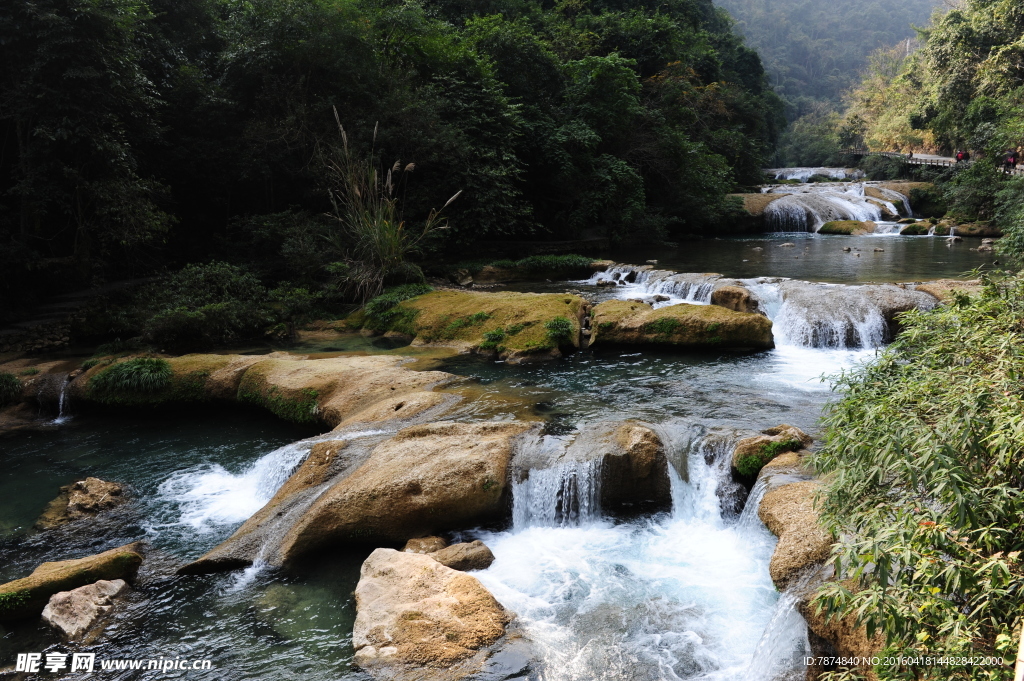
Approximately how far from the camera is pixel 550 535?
588 centimetres

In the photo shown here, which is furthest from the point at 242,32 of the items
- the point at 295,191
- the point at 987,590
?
the point at 987,590

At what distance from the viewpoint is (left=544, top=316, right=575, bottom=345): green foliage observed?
1029 centimetres

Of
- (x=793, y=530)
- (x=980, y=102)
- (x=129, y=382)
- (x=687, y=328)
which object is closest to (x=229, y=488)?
(x=129, y=382)

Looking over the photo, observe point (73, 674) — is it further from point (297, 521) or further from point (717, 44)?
point (717, 44)

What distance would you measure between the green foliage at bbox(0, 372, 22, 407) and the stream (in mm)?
979

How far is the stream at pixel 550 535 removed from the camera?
4.32m

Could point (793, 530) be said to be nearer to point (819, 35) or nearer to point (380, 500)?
point (380, 500)

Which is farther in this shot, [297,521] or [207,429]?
[207,429]

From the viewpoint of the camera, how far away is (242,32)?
50.4ft

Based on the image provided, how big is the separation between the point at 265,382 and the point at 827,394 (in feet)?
24.9

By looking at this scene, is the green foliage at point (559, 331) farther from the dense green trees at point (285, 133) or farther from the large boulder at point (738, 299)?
the dense green trees at point (285, 133)

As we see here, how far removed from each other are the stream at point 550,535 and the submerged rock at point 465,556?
0.43 feet

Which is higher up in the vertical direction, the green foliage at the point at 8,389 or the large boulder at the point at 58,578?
the green foliage at the point at 8,389

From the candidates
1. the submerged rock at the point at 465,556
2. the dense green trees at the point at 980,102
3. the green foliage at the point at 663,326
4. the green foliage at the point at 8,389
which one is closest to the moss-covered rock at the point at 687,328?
the green foliage at the point at 663,326
